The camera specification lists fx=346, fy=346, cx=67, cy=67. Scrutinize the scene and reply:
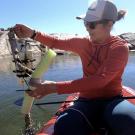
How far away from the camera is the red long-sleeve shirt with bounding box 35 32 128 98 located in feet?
13.1

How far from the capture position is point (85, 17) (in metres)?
4.40

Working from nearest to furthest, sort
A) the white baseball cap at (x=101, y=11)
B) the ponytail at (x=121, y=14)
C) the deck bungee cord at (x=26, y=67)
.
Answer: the white baseball cap at (x=101, y=11) < the deck bungee cord at (x=26, y=67) < the ponytail at (x=121, y=14)

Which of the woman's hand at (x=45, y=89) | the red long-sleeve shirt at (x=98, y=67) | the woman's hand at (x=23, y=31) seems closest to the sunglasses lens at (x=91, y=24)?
the red long-sleeve shirt at (x=98, y=67)

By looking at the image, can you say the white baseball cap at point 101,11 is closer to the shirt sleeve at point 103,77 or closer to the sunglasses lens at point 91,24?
the sunglasses lens at point 91,24

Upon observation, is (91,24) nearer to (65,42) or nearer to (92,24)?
(92,24)

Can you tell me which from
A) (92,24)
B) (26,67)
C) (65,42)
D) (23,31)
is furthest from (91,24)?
(26,67)

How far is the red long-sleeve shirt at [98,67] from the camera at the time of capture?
4.01 meters

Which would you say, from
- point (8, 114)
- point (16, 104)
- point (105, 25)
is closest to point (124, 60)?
point (105, 25)

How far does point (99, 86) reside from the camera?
161 inches

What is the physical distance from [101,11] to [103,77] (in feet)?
2.80

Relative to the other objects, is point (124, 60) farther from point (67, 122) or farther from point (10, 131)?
point (10, 131)

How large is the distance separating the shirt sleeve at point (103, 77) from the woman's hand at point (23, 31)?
5.54ft

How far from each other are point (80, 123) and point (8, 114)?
352 inches

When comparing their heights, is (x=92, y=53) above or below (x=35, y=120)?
above
